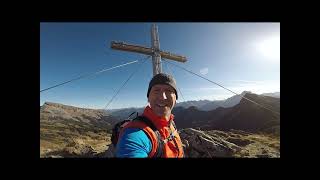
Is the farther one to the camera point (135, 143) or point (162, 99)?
point (162, 99)

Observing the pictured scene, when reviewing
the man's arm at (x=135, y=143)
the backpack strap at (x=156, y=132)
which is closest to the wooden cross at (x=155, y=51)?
the backpack strap at (x=156, y=132)

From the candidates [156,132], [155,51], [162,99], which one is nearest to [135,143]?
[156,132]

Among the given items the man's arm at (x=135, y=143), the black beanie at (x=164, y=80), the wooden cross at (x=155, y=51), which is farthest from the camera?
the wooden cross at (x=155, y=51)

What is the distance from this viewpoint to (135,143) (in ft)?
8.62

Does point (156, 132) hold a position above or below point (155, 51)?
below

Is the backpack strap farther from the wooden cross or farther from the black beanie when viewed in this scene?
the wooden cross

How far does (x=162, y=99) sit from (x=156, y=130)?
32 centimetres

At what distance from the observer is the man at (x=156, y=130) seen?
2645 mm

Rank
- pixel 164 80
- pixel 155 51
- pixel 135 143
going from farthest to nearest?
pixel 155 51, pixel 164 80, pixel 135 143

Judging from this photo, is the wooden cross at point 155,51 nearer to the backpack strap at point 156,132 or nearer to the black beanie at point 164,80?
the black beanie at point 164,80

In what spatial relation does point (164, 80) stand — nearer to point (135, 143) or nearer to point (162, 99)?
point (162, 99)
